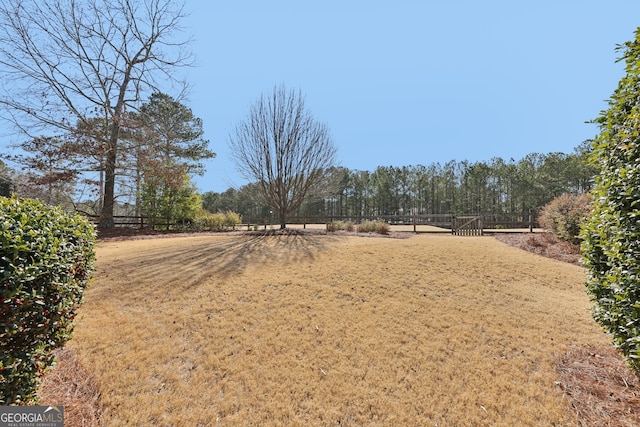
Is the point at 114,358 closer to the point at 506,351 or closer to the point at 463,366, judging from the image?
the point at 463,366

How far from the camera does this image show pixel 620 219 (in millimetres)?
2211

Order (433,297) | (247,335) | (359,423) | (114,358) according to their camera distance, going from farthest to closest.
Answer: (433,297) → (247,335) → (114,358) → (359,423)

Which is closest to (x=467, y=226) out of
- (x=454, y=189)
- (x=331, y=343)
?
(x=331, y=343)

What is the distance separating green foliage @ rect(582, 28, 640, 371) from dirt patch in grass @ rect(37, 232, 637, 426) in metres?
0.87

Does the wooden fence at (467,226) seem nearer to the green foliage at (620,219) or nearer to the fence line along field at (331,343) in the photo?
the fence line along field at (331,343)

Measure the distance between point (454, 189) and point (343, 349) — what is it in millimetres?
50669

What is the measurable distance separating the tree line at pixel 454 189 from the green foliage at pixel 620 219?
33.6 m

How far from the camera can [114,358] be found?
10.1ft

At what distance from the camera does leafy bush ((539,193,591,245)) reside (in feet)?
29.7

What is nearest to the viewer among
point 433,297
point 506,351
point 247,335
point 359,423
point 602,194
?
point 359,423

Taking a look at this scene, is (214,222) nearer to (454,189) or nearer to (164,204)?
(164,204)

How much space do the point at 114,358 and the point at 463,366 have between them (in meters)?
4.34

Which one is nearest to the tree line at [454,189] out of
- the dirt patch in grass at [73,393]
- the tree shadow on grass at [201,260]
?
the tree shadow on grass at [201,260]

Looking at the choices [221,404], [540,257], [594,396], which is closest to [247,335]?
[221,404]
